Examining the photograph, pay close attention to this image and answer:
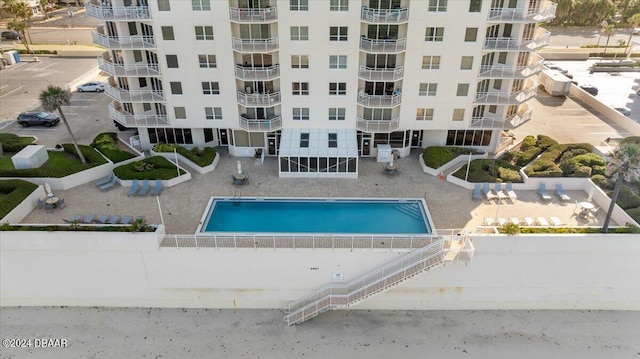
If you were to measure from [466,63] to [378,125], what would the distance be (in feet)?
30.5

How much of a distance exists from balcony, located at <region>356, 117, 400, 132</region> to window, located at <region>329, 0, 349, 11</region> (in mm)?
9910

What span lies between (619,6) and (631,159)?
270 ft

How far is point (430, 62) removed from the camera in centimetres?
3856

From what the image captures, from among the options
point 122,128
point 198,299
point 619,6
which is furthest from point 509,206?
point 619,6

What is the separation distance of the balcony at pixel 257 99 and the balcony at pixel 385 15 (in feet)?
34.6

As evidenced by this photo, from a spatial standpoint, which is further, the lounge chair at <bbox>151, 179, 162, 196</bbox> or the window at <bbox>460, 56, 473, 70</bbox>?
the window at <bbox>460, 56, 473, 70</bbox>

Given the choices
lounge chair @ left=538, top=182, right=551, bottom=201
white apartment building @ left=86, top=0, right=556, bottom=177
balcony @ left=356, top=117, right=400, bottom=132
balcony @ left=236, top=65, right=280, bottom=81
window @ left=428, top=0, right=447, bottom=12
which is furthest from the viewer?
balcony @ left=356, top=117, right=400, bottom=132

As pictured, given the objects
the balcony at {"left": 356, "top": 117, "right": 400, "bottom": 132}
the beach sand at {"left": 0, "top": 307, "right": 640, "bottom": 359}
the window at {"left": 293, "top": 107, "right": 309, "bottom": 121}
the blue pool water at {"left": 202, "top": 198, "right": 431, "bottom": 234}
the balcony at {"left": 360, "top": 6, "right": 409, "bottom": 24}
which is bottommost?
the beach sand at {"left": 0, "top": 307, "right": 640, "bottom": 359}

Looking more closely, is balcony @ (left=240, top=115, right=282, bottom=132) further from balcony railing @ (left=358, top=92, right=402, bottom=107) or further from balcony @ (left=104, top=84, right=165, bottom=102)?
balcony railing @ (left=358, top=92, right=402, bottom=107)

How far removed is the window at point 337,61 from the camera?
1524 inches

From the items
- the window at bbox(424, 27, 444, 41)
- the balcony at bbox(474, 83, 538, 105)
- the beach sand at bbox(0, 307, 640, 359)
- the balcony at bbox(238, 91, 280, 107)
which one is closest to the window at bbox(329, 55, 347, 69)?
the balcony at bbox(238, 91, 280, 107)

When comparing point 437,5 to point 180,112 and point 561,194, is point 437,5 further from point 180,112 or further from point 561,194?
point 180,112

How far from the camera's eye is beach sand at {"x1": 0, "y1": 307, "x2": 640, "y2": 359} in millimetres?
29188

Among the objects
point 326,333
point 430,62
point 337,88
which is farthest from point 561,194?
point 326,333
